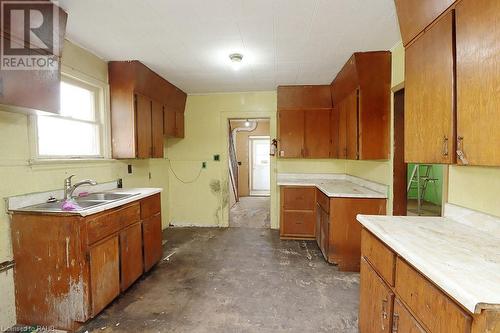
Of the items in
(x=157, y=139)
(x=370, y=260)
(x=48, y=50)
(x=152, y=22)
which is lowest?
(x=370, y=260)

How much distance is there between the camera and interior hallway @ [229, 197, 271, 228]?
4793 millimetres

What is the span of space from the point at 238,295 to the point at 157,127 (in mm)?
2467

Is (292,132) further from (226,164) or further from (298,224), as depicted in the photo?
(298,224)

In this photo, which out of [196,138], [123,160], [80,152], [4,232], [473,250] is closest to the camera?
[473,250]

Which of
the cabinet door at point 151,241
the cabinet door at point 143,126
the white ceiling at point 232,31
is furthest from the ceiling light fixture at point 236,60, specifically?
the cabinet door at point 151,241

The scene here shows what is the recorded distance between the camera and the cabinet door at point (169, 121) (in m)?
3.84

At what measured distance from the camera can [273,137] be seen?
14.3 feet

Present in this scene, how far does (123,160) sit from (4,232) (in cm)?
147

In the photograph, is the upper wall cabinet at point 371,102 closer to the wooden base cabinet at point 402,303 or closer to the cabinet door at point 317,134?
the cabinet door at point 317,134

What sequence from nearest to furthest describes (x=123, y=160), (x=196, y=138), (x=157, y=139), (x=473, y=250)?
1. (x=473, y=250)
2. (x=123, y=160)
3. (x=157, y=139)
4. (x=196, y=138)

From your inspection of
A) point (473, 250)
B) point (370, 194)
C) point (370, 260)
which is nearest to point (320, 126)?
point (370, 194)

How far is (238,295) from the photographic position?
92.6 inches

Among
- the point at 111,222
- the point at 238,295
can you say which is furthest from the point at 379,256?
the point at 111,222

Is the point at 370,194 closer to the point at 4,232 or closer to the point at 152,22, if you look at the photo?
the point at 152,22
